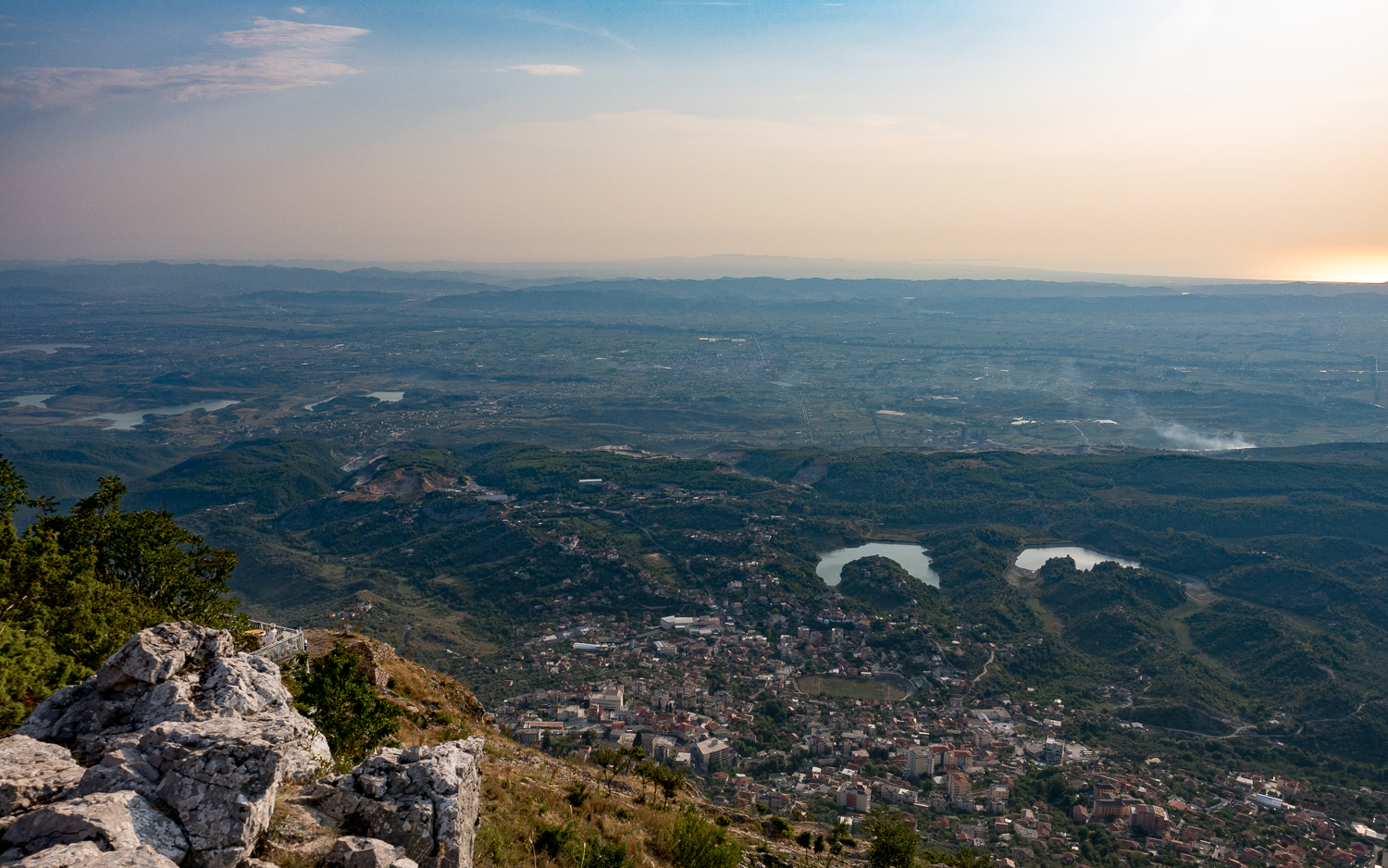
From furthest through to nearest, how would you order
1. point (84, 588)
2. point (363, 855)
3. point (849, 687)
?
1. point (849, 687)
2. point (84, 588)
3. point (363, 855)

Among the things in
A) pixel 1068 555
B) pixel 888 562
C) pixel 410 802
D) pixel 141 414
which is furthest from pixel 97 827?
pixel 141 414

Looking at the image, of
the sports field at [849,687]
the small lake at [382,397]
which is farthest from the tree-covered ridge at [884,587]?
the small lake at [382,397]

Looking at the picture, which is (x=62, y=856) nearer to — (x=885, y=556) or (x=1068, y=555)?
(x=885, y=556)

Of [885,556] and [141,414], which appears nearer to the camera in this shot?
[885,556]

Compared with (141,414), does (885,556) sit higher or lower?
higher

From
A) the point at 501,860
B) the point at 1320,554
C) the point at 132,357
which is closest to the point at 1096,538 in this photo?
the point at 1320,554

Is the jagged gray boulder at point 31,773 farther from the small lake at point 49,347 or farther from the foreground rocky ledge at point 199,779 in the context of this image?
the small lake at point 49,347
